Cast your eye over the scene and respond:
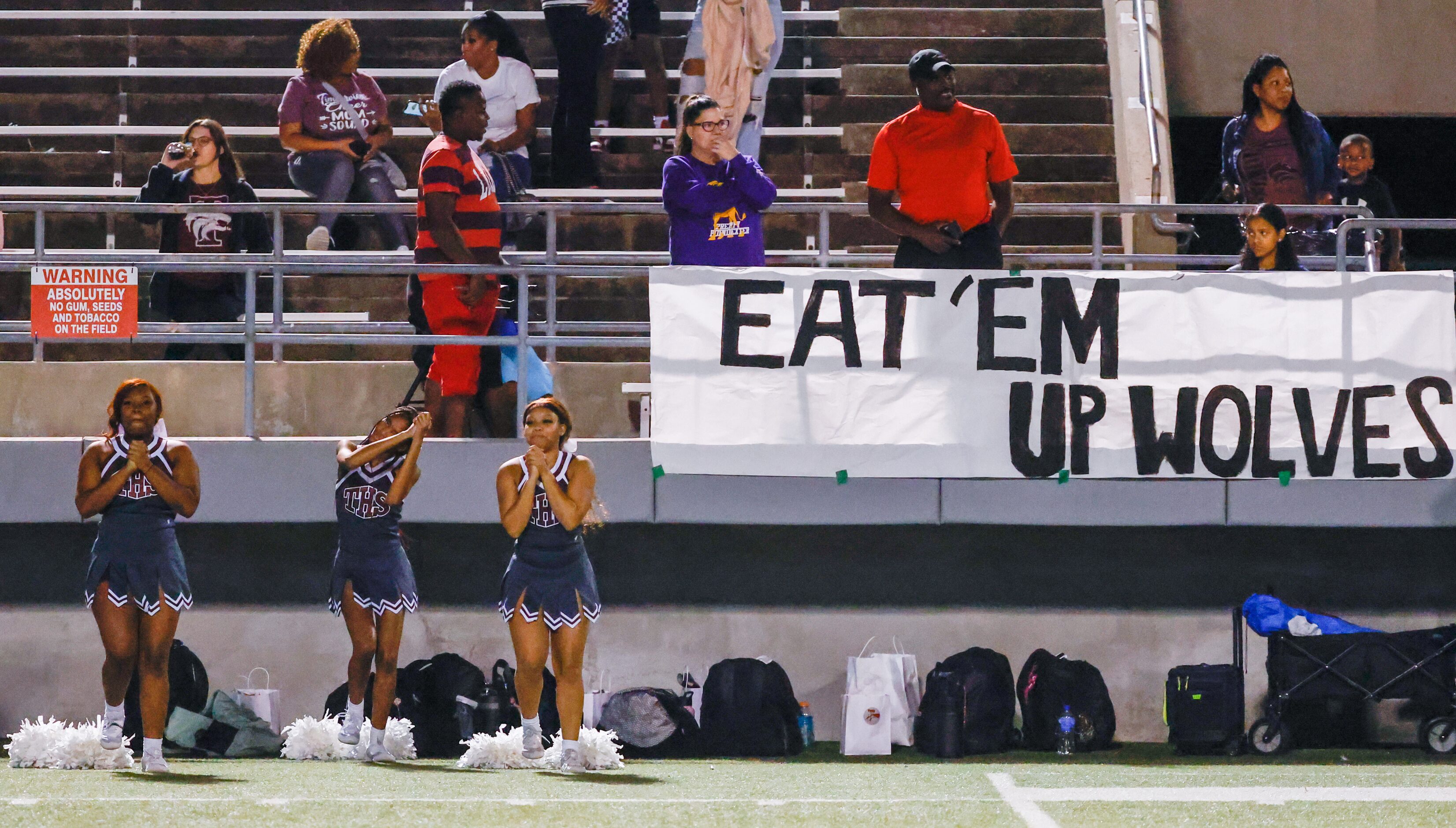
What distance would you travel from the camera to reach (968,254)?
1059cm

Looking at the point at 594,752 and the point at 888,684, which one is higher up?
the point at 888,684

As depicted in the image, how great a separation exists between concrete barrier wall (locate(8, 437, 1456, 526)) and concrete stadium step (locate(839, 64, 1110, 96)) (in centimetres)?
504

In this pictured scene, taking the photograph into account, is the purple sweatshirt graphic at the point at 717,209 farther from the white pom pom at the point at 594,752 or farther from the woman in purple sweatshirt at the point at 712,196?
the white pom pom at the point at 594,752

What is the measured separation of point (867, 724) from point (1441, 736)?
2867mm

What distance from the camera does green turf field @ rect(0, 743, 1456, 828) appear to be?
770cm

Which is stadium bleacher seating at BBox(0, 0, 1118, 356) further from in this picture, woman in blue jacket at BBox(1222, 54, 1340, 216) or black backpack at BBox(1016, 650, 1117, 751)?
black backpack at BBox(1016, 650, 1117, 751)

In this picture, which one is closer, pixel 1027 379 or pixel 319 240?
pixel 1027 379

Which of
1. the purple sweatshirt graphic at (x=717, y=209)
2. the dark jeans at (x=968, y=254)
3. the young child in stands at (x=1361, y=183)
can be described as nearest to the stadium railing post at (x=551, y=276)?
the purple sweatshirt graphic at (x=717, y=209)

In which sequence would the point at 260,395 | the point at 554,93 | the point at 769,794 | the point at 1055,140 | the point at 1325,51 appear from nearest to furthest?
the point at 769,794
the point at 260,395
the point at 1055,140
the point at 554,93
the point at 1325,51

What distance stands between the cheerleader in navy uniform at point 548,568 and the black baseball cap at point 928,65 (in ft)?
8.77

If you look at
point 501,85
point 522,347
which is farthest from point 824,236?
point 501,85

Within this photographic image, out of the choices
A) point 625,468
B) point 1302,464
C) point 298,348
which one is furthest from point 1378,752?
point 298,348

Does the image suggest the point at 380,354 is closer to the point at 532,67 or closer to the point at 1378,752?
the point at 532,67

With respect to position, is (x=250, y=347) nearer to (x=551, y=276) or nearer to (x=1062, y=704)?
(x=551, y=276)
